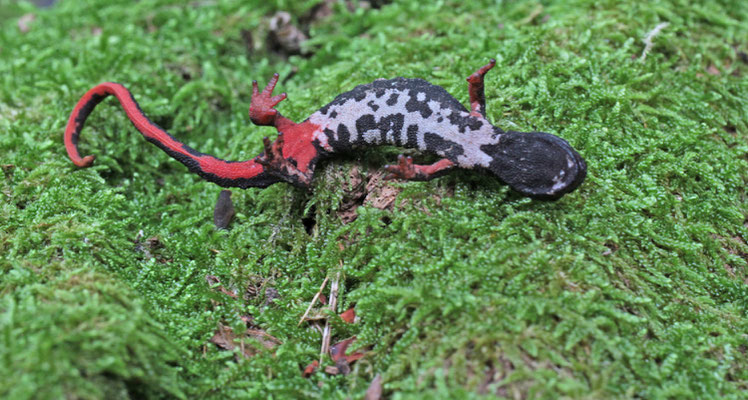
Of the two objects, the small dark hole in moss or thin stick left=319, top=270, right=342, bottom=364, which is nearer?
thin stick left=319, top=270, right=342, bottom=364

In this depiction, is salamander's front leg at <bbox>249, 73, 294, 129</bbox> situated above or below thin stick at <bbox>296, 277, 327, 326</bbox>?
above

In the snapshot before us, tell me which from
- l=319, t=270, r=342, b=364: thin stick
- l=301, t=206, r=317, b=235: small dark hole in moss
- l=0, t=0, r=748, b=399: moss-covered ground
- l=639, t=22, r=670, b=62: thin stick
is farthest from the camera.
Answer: l=639, t=22, r=670, b=62: thin stick

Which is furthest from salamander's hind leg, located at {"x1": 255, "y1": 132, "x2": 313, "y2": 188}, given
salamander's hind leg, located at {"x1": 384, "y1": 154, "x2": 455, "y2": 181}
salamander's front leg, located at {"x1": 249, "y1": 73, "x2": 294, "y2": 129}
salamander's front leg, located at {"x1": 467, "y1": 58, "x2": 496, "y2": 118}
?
salamander's front leg, located at {"x1": 467, "y1": 58, "x2": 496, "y2": 118}

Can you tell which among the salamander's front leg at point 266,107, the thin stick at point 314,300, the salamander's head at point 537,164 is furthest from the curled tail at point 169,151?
the salamander's head at point 537,164

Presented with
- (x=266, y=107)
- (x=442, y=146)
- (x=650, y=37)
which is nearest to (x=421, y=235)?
(x=442, y=146)

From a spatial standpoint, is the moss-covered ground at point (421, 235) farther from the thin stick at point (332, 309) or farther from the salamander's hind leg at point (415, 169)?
the salamander's hind leg at point (415, 169)

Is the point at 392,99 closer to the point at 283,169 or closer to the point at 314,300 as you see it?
the point at 283,169

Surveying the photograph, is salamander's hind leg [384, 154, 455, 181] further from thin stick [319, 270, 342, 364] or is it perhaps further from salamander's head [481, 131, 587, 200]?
thin stick [319, 270, 342, 364]

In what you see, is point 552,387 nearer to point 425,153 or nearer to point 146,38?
point 425,153
